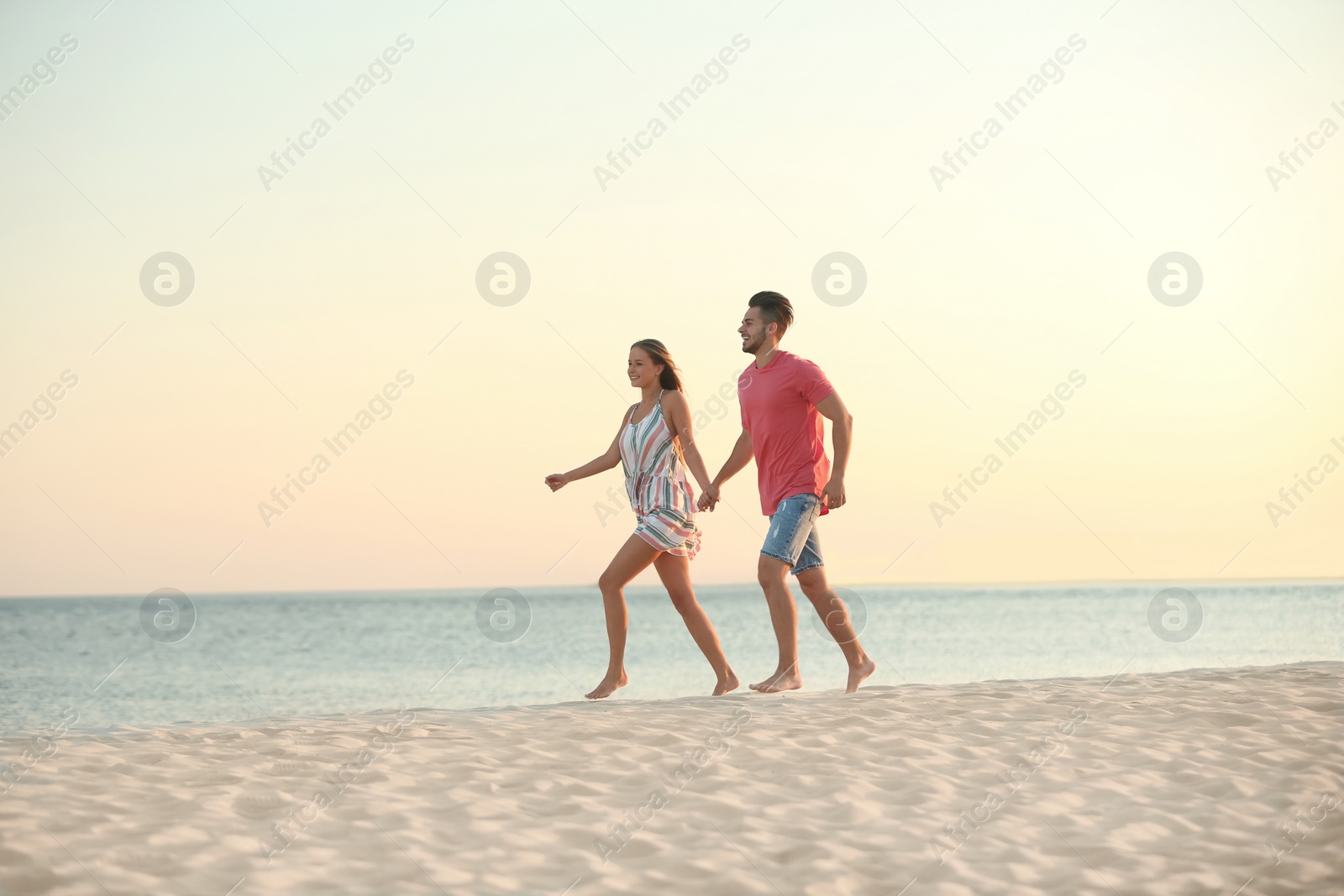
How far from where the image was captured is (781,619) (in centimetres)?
582

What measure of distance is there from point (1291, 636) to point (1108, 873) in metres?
19.4

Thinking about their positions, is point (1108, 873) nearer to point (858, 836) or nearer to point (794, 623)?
point (858, 836)

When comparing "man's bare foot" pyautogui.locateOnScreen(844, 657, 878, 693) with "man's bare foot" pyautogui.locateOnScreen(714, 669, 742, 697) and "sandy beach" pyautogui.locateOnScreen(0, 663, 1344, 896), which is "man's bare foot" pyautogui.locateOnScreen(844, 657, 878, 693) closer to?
"sandy beach" pyautogui.locateOnScreen(0, 663, 1344, 896)

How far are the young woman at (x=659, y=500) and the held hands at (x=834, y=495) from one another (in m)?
0.64

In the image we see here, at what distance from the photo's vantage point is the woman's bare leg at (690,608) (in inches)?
235

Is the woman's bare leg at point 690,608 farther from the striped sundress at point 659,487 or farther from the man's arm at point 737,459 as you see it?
the man's arm at point 737,459

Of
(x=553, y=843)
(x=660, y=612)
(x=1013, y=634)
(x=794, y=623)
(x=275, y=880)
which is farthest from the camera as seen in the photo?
(x=660, y=612)

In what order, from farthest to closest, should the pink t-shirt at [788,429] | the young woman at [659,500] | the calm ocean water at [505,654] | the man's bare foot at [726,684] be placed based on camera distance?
the calm ocean water at [505,654] < the man's bare foot at [726,684] < the young woman at [659,500] < the pink t-shirt at [788,429]

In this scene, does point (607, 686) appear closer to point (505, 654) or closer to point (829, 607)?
point (829, 607)

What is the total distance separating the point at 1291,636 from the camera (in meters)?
Answer: 19.7

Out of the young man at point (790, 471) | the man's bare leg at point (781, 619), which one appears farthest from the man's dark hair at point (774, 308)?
the man's bare leg at point (781, 619)

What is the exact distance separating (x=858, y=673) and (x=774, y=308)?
2.07 meters

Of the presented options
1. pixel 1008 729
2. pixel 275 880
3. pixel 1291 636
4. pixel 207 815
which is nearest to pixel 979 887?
pixel 1008 729

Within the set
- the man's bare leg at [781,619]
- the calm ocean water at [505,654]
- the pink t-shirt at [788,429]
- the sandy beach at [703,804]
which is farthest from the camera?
the calm ocean water at [505,654]
